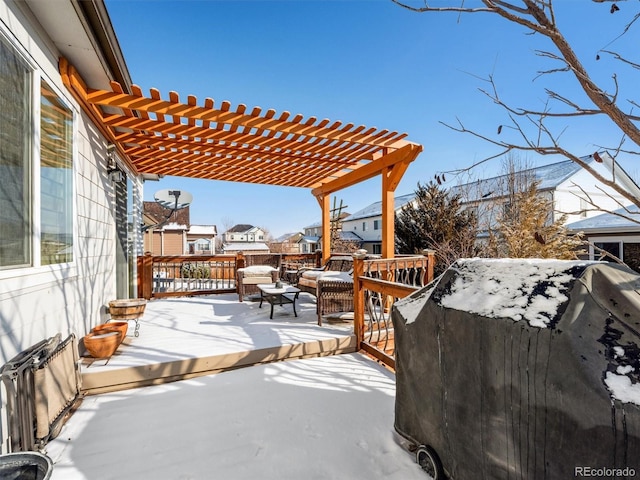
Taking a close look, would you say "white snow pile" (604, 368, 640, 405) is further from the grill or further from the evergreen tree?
the evergreen tree

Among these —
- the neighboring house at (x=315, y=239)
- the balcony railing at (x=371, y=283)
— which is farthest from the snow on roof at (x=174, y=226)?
the balcony railing at (x=371, y=283)

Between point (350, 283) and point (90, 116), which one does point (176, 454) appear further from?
point (90, 116)

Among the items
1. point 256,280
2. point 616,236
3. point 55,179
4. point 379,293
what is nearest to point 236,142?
point 55,179

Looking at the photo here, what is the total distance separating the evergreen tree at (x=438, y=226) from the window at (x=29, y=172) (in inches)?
440

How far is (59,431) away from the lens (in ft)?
7.30

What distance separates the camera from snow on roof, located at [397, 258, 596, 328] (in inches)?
51.1

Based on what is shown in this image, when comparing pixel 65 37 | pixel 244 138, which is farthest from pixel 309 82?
pixel 65 37

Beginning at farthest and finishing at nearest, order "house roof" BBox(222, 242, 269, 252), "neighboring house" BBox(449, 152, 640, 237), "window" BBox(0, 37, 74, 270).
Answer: "house roof" BBox(222, 242, 269, 252)
"neighboring house" BBox(449, 152, 640, 237)
"window" BBox(0, 37, 74, 270)

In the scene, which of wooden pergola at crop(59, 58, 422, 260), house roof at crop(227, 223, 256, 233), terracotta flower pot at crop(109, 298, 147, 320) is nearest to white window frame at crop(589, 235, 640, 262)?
wooden pergola at crop(59, 58, 422, 260)

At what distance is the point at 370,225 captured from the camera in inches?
1080

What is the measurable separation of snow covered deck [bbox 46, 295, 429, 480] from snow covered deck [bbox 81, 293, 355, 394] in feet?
0.05

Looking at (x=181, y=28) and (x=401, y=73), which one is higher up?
(x=181, y=28)

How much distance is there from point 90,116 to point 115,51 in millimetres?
972

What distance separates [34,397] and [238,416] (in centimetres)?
135
